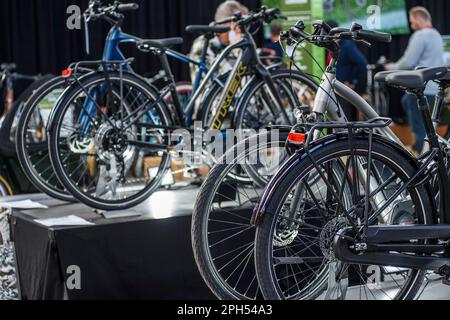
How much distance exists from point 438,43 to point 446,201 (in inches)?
170

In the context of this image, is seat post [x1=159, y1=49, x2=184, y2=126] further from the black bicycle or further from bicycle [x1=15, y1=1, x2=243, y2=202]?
the black bicycle

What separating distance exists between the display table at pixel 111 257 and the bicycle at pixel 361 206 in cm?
75

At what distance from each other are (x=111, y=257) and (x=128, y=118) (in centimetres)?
72

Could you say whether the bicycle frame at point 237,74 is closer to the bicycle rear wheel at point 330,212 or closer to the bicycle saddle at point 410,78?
the bicycle rear wheel at point 330,212

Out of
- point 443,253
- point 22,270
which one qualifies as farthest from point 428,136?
point 22,270

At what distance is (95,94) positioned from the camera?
3830 millimetres

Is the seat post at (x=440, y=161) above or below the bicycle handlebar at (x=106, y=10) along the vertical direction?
below

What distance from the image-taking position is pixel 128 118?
3840mm

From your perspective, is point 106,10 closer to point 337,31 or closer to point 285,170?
point 337,31

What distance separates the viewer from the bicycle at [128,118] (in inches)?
148

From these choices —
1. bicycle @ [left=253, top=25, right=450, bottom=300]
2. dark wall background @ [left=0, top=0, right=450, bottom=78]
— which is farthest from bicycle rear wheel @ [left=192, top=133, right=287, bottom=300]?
dark wall background @ [left=0, top=0, right=450, bottom=78]

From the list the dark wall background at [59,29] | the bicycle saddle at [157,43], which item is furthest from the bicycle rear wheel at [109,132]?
the dark wall background at [59,29]

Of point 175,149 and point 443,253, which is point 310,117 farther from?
point 175,149

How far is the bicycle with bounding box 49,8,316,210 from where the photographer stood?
12.3 ft
